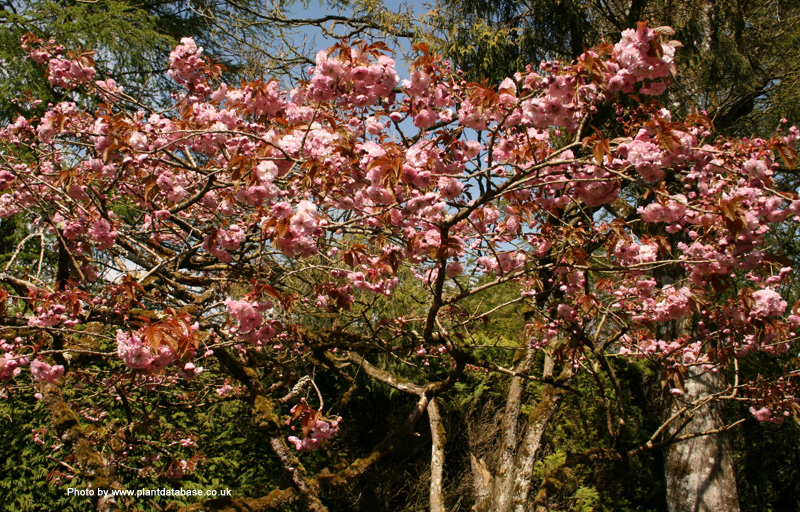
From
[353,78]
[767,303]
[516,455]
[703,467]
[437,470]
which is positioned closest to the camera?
[353,78]

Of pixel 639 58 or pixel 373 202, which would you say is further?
pixel 373 202

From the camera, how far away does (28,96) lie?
9.25 ft

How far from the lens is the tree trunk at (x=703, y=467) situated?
4.30 meters

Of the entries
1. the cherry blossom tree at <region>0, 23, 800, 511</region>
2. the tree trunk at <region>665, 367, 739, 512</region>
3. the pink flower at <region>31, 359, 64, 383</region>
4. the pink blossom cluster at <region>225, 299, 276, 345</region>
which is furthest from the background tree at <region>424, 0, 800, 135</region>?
the pink flower at <region>31, 359, 64, 383</region>

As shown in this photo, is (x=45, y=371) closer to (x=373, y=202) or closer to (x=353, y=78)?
(x=373, y=202)

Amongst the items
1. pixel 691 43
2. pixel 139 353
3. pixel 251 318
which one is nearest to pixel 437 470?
pixel 251 318

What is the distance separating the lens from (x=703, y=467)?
441cm

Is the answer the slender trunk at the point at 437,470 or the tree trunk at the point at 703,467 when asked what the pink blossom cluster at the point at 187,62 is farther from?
the tree trunk at the point at 703,467

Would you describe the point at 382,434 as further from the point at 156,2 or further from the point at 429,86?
the point at 156,2

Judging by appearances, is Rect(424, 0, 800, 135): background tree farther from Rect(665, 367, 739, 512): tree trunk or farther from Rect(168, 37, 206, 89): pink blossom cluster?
Rect(168, 37, 206, 89): pink blossom cluster

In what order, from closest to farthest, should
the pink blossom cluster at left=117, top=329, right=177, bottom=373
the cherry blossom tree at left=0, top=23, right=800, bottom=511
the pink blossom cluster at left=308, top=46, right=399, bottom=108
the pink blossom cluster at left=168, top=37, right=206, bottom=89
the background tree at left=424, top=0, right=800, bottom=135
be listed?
the pink blossom cluster at left=117, top=329, right=177, bottom=373 → the cherry blossom tree at left=0, top=23, right=800, bottom=511 → the pink blossom cluster at left=308, top=46, right=399, bottom=108 → the pink blossom cluster at left=168, top=37, right=206, bottom=89 → the background tree at left=424, top=0, right=800, bottom=135

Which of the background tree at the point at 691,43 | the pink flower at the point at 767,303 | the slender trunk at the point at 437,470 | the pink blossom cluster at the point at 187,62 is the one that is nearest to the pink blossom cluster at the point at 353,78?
the pink blossom cluster at the point at 187,62

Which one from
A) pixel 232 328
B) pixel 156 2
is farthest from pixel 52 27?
pixel 232 328

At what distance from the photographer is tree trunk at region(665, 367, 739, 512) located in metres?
4.30
